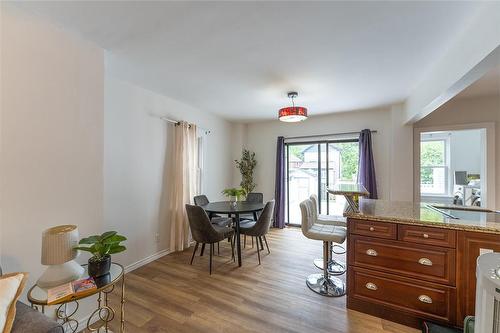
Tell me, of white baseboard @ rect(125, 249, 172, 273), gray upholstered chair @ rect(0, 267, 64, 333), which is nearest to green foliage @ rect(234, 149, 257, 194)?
white baseboard @ rect(125, 249, 172, 273)

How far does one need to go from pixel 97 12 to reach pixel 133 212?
7.56 feet

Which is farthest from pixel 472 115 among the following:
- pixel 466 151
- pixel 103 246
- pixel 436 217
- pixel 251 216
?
pixel 103 246

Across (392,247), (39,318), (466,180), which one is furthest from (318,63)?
(466,180)

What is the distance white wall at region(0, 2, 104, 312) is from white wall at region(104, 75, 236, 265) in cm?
75

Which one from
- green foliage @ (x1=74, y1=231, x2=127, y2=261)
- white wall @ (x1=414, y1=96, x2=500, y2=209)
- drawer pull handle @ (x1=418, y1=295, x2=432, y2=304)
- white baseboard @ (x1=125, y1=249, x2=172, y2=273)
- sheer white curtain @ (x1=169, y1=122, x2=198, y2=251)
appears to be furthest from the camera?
sheer white curtain @ (x1=169, y1=122, x2=198, y2=251)

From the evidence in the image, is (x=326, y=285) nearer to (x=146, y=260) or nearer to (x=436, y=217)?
(x=436, y=217)

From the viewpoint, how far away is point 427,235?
6.02 ft

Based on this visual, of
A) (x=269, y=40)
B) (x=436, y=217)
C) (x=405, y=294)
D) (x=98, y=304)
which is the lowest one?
(x=98, y=304)

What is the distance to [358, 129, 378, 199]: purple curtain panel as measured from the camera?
13.5ft

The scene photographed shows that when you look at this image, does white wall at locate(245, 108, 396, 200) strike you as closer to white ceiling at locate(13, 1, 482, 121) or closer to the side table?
white ceiling at locate(13, 1, 482, 121)

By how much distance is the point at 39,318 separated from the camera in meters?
1.14

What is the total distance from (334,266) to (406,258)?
1253 mm

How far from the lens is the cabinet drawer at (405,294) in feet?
5.79

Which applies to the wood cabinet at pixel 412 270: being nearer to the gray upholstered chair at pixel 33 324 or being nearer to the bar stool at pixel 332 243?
the bar stool at pixel 332 243
